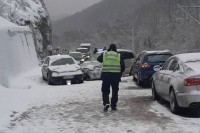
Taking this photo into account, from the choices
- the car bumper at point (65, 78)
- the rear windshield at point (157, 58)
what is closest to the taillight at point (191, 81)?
the rear windshield at point (157, 58)

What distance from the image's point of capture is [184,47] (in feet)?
324

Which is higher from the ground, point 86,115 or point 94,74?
point 86,115

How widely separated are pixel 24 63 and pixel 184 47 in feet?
256

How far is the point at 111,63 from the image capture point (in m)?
11.4

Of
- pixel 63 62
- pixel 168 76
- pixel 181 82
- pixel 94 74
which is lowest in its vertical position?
pixel 94 74

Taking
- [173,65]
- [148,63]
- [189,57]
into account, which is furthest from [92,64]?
[189,57]

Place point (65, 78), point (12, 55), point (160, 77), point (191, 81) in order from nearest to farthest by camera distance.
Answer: point (191, 81) < point (160, 77) < point (65, 78) < point (12, 55)

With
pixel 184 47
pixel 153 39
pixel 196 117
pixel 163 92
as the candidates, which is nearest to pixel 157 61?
pixel 163 92

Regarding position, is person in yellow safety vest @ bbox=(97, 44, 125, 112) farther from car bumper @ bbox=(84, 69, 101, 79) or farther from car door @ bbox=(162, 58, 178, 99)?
car bumper @ bbox=(84, 69, 101, 79)

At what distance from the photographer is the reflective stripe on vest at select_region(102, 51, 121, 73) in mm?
11391

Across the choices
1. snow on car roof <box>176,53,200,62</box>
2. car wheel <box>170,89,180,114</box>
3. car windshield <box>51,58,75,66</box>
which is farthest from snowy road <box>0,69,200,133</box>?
car windshield <box>51,58,75,66</box>

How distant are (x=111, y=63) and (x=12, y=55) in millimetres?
10998

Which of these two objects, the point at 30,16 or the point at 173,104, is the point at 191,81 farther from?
the point at 30,16

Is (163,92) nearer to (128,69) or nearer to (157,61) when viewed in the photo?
(157,61)
